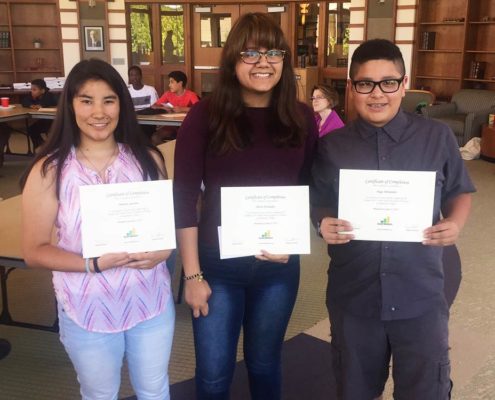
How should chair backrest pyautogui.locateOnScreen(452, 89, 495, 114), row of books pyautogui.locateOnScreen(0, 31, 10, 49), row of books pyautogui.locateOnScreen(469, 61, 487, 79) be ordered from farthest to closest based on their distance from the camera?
row of books pyautogui.locateOnScreen(0, 31, 10, 49) < row of books pyautogui.locateOnScreen(469, 61, 487, 79) < chair backrest pyautogui.locateOnScreen(452, 89, 495, 114)

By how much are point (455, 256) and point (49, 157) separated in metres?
1.50

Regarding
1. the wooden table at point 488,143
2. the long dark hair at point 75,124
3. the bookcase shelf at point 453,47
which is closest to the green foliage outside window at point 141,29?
the bookcase shelf at point 453,47

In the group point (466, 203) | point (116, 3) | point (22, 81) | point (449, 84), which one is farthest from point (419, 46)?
point (466, 203)

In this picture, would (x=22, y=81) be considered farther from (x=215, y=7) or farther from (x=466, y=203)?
(x=466, y=203)

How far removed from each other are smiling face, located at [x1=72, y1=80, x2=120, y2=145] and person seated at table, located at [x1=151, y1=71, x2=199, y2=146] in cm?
562

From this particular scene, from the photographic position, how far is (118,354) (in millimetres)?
1566

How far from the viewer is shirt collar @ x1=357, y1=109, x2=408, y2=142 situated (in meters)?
1.54

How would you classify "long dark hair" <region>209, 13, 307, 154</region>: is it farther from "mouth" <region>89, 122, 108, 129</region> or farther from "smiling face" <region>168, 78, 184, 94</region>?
"smiling face" <region>168, 78, 184, 94</region>

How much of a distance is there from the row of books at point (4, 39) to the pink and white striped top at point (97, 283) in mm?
10646

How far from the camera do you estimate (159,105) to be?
741 cm

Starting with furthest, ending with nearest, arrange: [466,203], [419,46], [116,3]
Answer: [116,3], [419,46], [466,203]

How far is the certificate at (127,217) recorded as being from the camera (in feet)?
4.75

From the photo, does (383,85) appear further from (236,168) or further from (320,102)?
(320,102)

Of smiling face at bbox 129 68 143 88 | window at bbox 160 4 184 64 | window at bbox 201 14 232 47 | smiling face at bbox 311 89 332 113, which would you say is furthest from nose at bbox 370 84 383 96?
window at bbox 160 4 184 64
